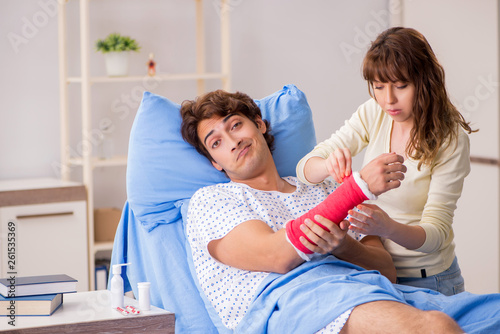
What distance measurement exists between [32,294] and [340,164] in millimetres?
863

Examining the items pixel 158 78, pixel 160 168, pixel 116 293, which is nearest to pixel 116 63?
pixel 158 78

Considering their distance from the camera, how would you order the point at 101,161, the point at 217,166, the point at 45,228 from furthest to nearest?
the point at 101,161
the point at 45,228
the point at 217,166

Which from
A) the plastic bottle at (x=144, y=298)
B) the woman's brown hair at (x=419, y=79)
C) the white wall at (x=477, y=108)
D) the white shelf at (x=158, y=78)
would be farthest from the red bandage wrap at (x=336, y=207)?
the white wall at (x=477, y=108)

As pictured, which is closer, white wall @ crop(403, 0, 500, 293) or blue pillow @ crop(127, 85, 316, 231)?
blue pillow @ crop(127, 85, 316, 231)

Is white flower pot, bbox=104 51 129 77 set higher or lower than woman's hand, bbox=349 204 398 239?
higher

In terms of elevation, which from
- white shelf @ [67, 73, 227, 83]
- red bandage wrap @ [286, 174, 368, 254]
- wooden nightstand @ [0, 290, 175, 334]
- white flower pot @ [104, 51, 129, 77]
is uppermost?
white flower pot @ [104, 51, 129, 77]

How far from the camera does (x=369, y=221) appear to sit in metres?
1.63

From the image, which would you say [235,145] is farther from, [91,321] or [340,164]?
[91,321]

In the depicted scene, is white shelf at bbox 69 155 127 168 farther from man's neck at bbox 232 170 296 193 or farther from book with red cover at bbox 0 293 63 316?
book with red cover at bbox 0 293 63 316

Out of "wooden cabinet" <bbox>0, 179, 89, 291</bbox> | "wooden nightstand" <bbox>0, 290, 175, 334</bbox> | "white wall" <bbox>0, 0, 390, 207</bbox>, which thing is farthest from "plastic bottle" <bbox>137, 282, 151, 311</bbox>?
"white wall" <bbox>0, 0, 390, 207</bbox>

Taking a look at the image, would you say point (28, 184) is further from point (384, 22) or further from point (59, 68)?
point (384, 22)

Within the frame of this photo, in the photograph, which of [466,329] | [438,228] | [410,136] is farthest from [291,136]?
[466,329]

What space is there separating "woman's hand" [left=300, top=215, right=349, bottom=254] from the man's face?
391 millimetres

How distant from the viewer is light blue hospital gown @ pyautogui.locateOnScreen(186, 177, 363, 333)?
1769 mm
